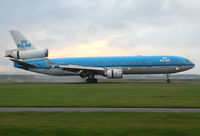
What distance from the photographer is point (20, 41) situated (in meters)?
45.4

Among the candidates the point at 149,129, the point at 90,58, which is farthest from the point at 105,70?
the point at 149,129

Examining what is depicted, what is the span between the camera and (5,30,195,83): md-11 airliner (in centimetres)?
4178

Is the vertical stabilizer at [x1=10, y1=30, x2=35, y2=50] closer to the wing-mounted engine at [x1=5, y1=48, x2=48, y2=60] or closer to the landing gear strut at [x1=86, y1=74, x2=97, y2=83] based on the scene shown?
the wing-mounted engine at [x1=5, y1=48, x2=48, y2=60]

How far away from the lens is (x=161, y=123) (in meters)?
9.34

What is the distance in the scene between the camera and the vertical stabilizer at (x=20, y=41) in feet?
149

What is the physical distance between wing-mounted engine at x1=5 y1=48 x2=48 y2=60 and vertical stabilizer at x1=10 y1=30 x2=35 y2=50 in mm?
1030

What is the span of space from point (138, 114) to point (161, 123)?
2.17m

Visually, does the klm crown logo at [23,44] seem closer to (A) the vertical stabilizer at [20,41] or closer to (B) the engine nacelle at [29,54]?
(A) the vertical stabilizer at [20,41]

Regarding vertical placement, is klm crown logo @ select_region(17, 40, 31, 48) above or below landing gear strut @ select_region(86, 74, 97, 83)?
above

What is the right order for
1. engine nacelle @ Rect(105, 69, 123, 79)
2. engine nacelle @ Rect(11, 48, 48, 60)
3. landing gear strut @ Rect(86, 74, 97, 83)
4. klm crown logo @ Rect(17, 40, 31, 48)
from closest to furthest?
1. engine nacelle @ Rect(105, 69, 123, 79)
2. landing gear strut @ Rect(86, 74, 97, 83)
3. engine nacelle @ Rect(11, 48, 48, 60)
4. klm crown logo @ Rect(17, 40, 31, 48)

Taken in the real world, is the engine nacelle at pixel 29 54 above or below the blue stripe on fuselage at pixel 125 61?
above

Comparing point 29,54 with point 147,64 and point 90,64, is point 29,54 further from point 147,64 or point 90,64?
point 147,64

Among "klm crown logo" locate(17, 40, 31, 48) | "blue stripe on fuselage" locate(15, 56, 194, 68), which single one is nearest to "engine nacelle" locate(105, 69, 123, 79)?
"blue stripe on fuselage" locate(15, 56, 194, 68)

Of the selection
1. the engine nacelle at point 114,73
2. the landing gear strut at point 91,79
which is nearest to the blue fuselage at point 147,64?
the landing gear strut at point 91,79
